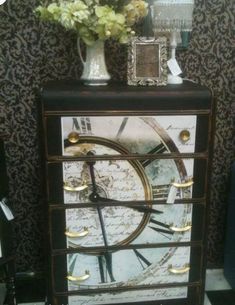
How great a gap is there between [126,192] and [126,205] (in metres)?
0.07

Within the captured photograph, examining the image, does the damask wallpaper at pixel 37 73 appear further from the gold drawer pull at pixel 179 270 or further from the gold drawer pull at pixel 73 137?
the gold drawer pull at pixel 179 270

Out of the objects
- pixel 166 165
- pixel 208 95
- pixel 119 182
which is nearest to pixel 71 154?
pixel 119 182

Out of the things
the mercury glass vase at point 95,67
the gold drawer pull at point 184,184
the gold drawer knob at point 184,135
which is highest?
the mercury glass vase at point 95,67

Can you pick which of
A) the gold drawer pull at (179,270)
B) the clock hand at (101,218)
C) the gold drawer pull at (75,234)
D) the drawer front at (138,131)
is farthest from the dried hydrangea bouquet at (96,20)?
the gold drawer pull at (179,270)

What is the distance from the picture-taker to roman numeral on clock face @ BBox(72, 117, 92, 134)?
1.65 m

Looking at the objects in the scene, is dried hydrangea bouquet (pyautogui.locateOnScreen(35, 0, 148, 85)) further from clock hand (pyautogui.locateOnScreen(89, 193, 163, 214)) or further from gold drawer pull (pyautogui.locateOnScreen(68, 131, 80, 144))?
clock hand (pyautogui.locateOnScreen(89, 193, 163, 214))

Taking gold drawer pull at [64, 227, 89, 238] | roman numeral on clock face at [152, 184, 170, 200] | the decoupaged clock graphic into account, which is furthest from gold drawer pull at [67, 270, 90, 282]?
roman numeral on clock face at [152, 184, 170, 200]

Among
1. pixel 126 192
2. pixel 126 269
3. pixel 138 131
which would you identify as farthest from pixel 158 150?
pixel 126 269

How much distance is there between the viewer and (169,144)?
1.74 m

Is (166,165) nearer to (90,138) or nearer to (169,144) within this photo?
(169,144)

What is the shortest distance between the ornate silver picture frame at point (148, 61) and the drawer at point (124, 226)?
650mm

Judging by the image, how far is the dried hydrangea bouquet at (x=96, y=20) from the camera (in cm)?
159

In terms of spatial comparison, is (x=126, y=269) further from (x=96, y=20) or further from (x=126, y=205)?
(x=96, y=20)

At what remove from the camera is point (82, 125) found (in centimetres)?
166
